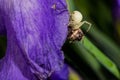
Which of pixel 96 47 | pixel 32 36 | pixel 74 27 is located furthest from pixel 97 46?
pixel 32 36

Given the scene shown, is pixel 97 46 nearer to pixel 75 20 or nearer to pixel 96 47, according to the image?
pixel 96 47

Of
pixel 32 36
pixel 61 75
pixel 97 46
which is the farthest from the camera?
pixel 97 46

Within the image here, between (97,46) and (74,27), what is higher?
(74,27)

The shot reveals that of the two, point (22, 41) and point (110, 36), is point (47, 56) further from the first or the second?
point (110, 36)

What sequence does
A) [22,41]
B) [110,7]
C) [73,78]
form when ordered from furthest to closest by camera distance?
[110,7], [73,78], [22,41]

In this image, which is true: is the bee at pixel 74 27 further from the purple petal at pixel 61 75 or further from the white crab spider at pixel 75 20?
the purple petal at pixel 61 75

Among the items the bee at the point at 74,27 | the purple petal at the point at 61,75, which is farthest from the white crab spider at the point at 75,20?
the purple petal at the point at 61,75

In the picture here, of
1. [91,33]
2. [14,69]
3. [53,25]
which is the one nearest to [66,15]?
[53,25]
